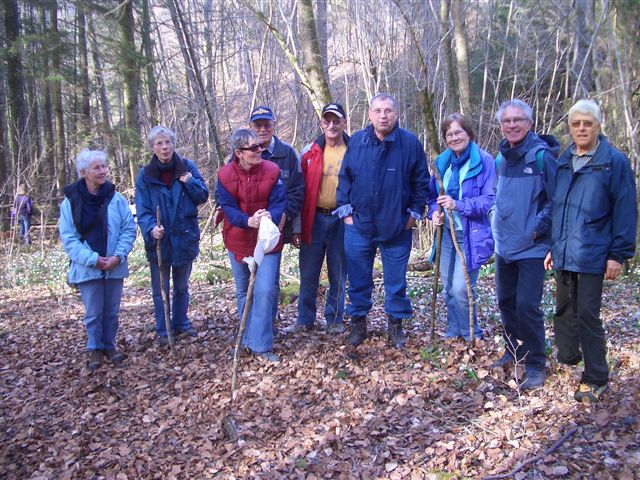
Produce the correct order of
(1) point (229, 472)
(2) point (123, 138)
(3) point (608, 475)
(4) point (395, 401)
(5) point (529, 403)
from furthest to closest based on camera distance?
1. (2) point (123, 138)
2. (4) point (395, 401)
3. (5) point (529, 403)
4. (1) point (229, 472)
5. (3) point (608, 475)

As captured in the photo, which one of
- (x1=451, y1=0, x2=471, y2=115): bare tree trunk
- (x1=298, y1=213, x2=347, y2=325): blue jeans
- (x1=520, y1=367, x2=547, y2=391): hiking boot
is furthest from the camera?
(x1=451, y1=0, x2=471, y2=115): bare tree trunk

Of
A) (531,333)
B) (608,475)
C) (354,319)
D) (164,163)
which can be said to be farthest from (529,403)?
(164,163)

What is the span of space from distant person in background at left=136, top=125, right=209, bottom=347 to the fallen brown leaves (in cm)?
97

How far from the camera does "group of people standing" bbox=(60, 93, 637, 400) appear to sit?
3639 millimetres

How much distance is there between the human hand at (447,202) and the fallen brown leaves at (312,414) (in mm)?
1325

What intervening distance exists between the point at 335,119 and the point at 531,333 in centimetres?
265

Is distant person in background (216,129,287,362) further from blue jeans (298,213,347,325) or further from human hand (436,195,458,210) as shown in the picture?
human hand (436,195,458,210)

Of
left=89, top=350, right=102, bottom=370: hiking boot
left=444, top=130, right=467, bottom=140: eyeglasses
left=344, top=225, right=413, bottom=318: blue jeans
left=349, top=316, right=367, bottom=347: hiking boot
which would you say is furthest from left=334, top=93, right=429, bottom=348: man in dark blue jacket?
left=89, top=350, right=102, bottom=370: hiking boot

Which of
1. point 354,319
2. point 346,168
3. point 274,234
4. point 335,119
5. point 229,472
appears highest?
point 335,119

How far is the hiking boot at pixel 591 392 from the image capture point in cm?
377

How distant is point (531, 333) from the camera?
13.5 ft

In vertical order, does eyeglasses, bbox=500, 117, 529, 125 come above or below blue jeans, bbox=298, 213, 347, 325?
above

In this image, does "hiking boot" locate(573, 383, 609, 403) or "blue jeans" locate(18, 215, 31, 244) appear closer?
"hiking boot" locate(573, 383, 609, 403)

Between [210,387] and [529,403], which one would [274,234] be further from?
[529,403]
